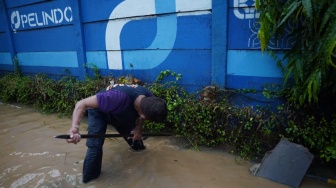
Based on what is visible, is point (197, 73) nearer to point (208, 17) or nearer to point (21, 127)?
point (208, 17)

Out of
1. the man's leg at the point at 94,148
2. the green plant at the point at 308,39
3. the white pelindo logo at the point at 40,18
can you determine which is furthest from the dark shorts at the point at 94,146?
the white pelindo logo at the point at 40,18

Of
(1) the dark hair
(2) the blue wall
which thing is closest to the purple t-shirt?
(1) the dark hair

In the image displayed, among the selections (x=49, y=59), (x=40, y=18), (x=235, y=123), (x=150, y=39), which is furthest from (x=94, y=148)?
(x=40, y=18)

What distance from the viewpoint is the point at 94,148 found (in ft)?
9.76

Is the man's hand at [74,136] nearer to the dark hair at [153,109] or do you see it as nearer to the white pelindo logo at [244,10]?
the dark hair at [153,109]

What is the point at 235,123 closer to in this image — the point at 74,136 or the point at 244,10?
the point at 244,10

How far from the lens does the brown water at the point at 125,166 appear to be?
9.59 feet

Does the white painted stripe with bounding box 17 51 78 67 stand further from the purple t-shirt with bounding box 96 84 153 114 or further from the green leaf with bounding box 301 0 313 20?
the green leaf with bounding box 301 0 313 20

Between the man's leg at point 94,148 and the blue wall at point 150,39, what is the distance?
1736mm

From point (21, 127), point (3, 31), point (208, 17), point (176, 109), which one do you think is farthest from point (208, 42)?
point (3, 31)

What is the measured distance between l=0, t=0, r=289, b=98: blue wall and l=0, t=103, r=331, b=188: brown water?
45.9 inches

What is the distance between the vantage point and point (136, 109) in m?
2.91

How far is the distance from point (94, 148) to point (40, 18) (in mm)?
4838

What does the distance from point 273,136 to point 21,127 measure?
4587mm
